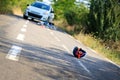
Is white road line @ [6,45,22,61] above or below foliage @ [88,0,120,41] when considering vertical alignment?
above

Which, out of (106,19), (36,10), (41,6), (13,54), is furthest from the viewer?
(41,6)

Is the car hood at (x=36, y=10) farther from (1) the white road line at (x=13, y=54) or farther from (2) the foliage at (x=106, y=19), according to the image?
(1) the white road line at (x=13, y=54)

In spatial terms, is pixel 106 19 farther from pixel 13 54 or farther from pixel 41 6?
pixel 13 54

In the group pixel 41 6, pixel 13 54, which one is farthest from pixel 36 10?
pixel 13 54

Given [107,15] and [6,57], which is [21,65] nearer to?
[6,57]

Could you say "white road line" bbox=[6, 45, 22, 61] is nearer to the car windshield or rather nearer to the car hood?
the car hood

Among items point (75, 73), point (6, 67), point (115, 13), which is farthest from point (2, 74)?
point (115, 13)

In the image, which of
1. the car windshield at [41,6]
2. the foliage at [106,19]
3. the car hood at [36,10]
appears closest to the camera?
the foliage at [106,19]

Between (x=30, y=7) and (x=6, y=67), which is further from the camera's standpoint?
(x=30, y=7)

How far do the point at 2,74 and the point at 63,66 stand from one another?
3.50 metres

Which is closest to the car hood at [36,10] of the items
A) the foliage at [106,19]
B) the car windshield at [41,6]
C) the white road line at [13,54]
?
the car windshield at [41,6]

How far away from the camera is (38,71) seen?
8703 mm

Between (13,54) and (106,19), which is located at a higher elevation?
(13,54)

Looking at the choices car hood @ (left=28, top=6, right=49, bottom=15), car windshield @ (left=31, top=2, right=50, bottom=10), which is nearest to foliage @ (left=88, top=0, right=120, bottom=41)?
car hood @ (left=28, top=6, right=49, bottom=15)
